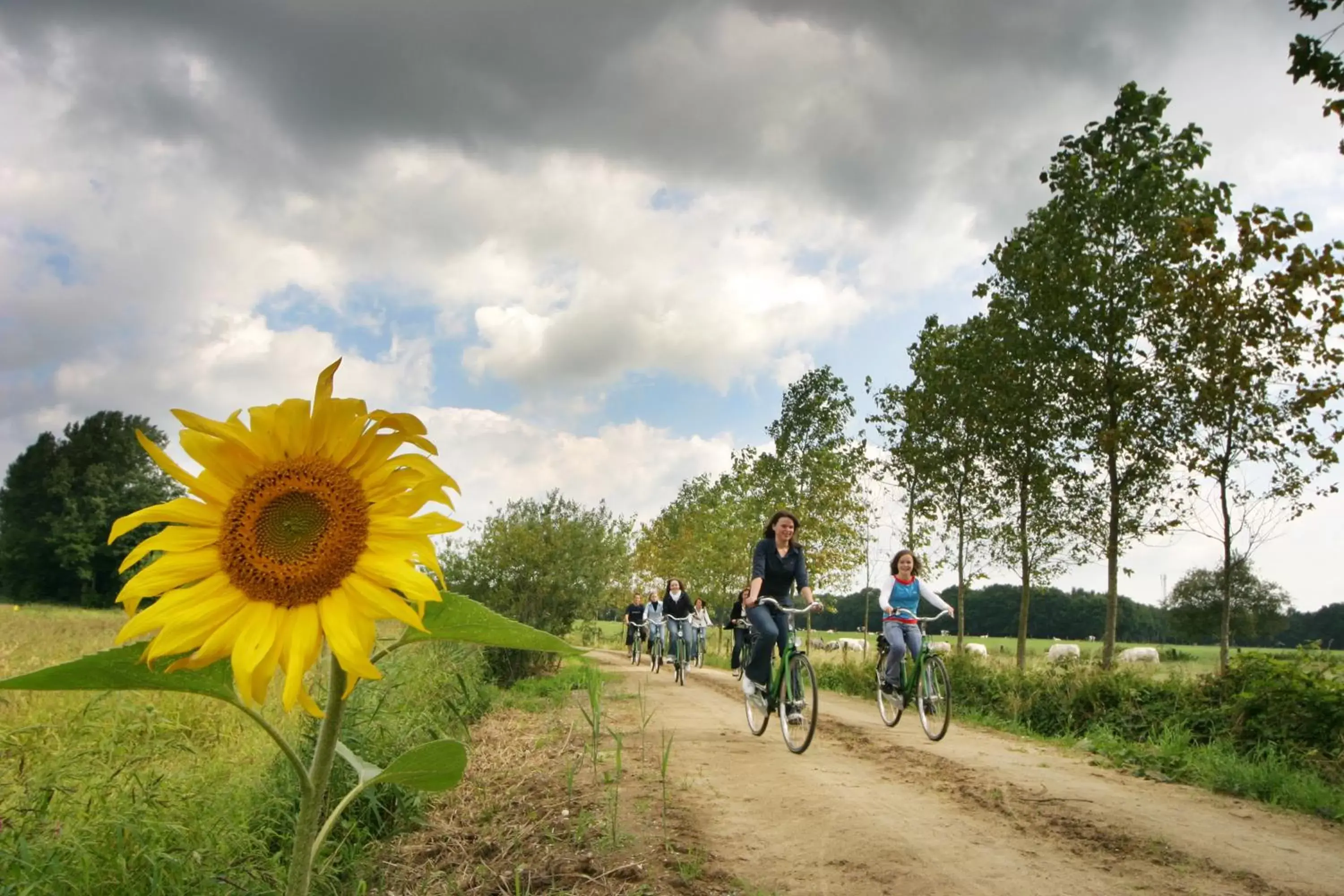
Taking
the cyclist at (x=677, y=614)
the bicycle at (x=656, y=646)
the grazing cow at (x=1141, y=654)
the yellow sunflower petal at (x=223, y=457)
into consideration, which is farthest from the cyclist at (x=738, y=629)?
the grazing cow at (x=1141, y=654)

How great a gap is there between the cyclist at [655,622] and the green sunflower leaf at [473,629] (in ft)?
69.9

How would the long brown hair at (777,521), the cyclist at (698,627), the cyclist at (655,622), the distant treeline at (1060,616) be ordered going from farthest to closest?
the distant treeline at (1060,616), the cyclist at (655,622), the cyclist at (698,627), the long brown hair at (777,521)

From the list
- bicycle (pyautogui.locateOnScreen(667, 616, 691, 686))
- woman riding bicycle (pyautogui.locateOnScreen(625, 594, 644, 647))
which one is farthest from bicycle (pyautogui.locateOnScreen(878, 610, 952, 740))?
woman riding bicycle (pyautogui.locateOnScreen(625, 594, 644, 647))

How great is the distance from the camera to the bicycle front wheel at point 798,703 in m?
8.88

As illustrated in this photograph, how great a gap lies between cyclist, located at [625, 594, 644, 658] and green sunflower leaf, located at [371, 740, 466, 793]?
25.1 metres

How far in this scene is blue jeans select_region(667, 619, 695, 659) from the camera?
19672mm

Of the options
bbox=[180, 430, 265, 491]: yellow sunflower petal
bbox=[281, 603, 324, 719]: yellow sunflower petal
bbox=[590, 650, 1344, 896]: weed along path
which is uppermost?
bbox=[180, 430, 265, 491]: yellow sunflower petal

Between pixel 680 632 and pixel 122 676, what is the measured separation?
61.2 ft

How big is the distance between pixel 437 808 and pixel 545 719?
4099 mm

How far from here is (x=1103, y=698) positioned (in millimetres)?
12375

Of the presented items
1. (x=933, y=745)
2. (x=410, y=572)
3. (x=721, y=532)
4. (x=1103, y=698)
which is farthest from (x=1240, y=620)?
(x=410, y=572)

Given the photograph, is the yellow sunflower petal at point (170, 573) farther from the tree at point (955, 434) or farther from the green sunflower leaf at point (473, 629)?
the tree at point (955, 434)

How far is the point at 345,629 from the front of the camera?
1297 mm

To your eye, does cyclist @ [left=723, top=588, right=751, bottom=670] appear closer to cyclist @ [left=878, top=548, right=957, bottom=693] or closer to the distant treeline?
cyclist @ [left=878, top=548, right=957, bottom=693]
